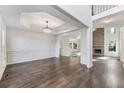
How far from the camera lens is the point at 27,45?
23.0ft

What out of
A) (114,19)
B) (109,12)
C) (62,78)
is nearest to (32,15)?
(62,78)

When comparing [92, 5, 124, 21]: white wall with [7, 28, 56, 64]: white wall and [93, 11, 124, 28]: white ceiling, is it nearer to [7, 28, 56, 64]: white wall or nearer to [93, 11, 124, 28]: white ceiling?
[93, 11, 124, 28]: white ceiling

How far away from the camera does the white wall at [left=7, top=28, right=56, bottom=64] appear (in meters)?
5.98

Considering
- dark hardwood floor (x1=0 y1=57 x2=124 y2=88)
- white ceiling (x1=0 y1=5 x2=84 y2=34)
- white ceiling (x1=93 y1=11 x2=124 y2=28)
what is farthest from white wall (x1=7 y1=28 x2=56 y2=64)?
white ceiling (x1=93 y1=11 x2=124 y2=28)

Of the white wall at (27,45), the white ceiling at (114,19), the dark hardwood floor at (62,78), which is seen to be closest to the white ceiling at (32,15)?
the white wall at (27,45)

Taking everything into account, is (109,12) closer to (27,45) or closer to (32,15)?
(32,15)

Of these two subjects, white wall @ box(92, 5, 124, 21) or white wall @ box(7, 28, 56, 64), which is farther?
white wall @ box(7, 28, 56, 64)

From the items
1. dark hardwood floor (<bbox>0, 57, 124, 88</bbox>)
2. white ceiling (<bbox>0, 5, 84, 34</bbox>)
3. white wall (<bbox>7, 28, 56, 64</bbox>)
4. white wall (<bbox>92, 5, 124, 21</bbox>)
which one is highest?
white wall (<bbox>92, 5, 124, 21</bbox>)
